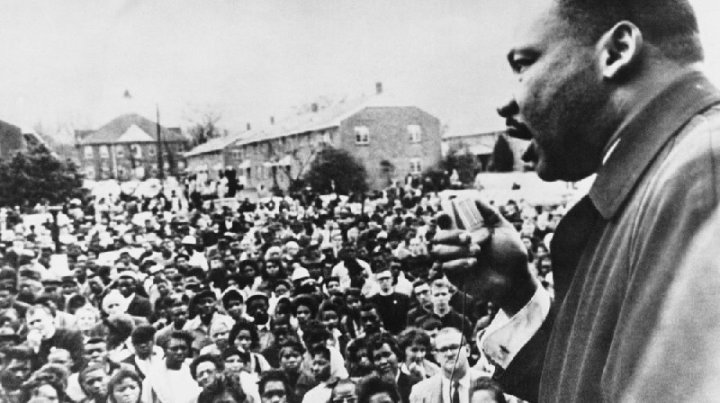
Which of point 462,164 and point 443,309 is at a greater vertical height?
point 462,164

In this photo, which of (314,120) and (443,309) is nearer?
Result: (314,120)

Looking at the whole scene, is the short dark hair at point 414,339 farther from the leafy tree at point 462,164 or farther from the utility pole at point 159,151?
the utility pole at point 159,151

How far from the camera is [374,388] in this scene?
8.00 ft

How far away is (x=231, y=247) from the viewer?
2732mm

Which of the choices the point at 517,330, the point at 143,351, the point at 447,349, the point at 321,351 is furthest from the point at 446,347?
the point at 517,330

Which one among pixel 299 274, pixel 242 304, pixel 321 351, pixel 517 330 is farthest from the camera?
pixel 299 274

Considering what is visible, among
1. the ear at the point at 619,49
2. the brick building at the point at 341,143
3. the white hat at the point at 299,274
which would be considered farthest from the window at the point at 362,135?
the ear at the point at 619,49

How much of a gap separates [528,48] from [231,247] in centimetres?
212

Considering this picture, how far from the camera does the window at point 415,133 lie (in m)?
2.42

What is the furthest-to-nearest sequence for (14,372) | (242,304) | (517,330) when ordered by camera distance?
(242,304) < (14,372) < (517,330)

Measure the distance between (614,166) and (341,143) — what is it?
1.81m

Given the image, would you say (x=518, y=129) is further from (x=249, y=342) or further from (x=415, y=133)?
(x=249, y=342)

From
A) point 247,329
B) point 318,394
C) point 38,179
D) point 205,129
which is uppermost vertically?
point 205,129

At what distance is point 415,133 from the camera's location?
2445mm
